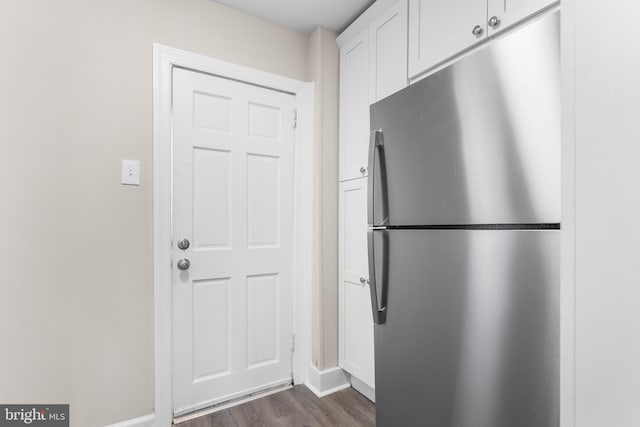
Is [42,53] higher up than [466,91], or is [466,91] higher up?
[42,53]

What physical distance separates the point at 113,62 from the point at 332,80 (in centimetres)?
127

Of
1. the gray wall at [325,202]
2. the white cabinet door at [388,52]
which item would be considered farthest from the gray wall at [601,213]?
the gray wall at [325,202]

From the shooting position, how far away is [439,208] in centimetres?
83

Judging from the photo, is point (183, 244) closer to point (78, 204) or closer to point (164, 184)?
point (164, 184)

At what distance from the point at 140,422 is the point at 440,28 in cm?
244

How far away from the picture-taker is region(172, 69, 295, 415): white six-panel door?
178 cm

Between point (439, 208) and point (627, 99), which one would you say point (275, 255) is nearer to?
point (439, 208)

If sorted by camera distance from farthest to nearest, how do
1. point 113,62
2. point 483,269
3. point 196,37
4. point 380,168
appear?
point 196,37
point 113,62
point 380,168
point 483,269

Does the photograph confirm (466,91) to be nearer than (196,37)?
Yes

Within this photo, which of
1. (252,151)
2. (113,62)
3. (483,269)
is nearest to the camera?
(483,269)

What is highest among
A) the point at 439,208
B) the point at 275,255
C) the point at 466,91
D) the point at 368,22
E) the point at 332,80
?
the point at 368,22

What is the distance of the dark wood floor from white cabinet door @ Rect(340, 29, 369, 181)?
4.60 feet

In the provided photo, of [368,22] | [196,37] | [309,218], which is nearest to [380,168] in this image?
[309,218]

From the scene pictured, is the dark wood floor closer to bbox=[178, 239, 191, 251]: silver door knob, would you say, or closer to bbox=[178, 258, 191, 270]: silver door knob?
bbox=[178, 258, 191, 270]: silver door knob
